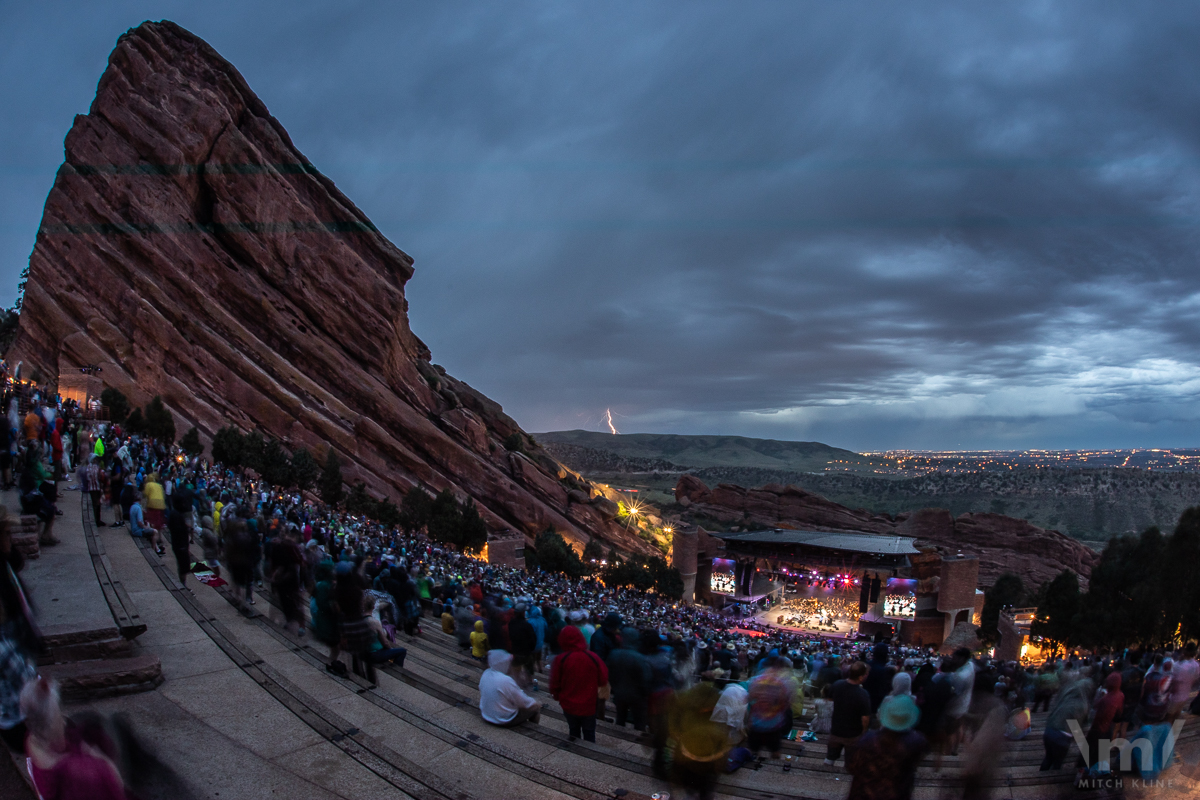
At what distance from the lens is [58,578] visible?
27.7 feet

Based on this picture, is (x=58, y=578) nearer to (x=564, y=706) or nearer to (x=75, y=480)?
(x=564, y=706)

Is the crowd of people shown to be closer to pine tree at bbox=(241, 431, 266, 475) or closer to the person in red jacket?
the person in red jacket

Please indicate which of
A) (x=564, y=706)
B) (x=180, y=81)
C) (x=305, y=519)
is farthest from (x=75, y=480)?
(x=180, y=81)

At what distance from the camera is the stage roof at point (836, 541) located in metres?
47.7

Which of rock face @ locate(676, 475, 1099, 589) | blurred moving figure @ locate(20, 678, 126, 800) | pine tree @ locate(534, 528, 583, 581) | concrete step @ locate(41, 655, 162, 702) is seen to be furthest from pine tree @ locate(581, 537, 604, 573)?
blurred moving figure @ locate(20, 678, 126, 800)

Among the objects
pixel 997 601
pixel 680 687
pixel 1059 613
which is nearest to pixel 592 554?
pixel 997 601

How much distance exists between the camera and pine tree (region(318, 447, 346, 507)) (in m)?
41.9

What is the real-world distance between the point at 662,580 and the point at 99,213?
5248 centimetres

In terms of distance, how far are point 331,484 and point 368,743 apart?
39.8m

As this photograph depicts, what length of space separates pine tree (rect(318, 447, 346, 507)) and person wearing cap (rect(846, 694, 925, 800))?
42534mm

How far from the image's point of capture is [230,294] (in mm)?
50688
